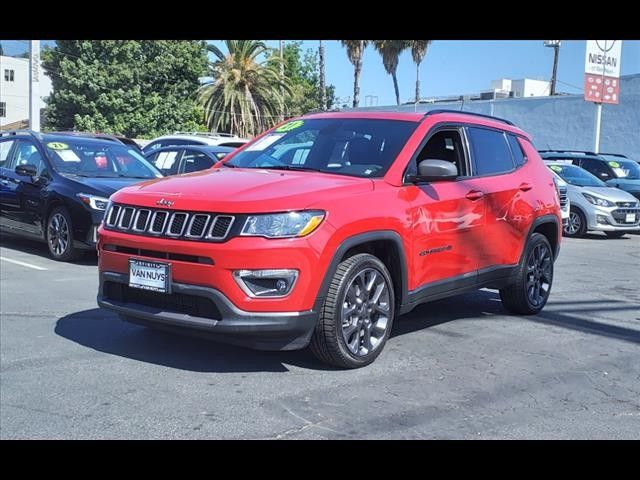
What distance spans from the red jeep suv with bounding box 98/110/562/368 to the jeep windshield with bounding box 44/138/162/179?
14.9ft

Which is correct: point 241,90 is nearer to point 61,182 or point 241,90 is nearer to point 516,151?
point 61,182

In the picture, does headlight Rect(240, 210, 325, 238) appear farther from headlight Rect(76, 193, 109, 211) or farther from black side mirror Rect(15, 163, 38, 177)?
black side mirror Rect(15, 163, 38, 177)

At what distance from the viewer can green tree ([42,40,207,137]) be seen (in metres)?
35.9

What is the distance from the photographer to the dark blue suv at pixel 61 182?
9.34m

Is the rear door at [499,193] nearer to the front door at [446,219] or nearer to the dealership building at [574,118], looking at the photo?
the front door at [446,219]

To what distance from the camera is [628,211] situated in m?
15.7

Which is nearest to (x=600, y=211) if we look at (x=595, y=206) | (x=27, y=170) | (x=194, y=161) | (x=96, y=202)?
(x=595, y=206)

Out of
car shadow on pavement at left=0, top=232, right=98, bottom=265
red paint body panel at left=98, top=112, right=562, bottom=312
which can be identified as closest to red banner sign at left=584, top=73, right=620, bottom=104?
car shadow on pavement at left=0, top=232, right=98, bottom=265

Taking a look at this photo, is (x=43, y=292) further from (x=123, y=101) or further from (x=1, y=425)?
(x=123, y=101)
